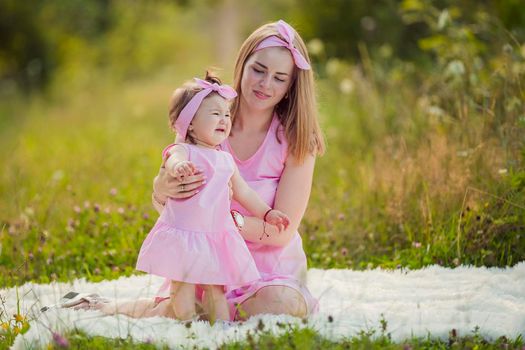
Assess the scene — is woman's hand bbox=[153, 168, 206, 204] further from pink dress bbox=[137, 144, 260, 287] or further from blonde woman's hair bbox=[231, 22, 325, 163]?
blonde woman's hair bbox=[231, 22, 325, 163]

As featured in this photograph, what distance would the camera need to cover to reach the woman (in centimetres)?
347

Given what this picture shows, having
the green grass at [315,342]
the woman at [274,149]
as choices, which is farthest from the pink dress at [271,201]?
the green grass at [315,342]

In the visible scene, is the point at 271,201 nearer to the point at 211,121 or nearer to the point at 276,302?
the point at 276,302

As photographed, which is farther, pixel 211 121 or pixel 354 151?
pixel 354 151

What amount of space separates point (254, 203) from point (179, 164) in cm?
48

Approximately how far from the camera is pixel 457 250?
430 centimetres

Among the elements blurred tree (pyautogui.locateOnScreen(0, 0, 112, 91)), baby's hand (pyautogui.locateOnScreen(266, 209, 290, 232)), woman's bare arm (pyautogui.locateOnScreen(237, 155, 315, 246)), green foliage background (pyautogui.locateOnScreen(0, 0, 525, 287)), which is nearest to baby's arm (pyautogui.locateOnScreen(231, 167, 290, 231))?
baby's hand (pyautogui.locateOnScreen(266, 209, 290, 232))

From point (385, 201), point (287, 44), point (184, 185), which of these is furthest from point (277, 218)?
point (385, 201)

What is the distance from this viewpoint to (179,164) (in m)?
3.04

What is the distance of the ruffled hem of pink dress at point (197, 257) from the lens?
310 cm

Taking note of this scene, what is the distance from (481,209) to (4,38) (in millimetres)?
9829

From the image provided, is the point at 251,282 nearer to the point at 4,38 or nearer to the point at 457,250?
the point at 457,250

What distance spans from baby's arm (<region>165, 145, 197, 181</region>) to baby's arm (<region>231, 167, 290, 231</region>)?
0.27 meters

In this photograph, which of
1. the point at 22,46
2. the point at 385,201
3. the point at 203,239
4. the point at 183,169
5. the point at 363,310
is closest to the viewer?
the point at 183,169
